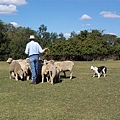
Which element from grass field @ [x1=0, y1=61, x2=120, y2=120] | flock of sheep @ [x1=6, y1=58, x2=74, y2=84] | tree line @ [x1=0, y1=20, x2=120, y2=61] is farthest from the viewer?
tree line @ [x1=0, y1=20, x2=120, y2=61]

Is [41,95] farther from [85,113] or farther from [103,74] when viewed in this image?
[103,74]

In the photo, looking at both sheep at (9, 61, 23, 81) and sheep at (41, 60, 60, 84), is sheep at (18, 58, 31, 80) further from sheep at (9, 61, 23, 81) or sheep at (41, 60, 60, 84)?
sheep at (41, 60, 60, 84)

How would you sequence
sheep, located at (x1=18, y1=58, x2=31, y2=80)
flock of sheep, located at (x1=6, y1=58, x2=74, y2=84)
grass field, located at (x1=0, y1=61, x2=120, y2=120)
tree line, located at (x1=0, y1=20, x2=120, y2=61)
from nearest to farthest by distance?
1. grass field, located at (x1=0, y1=61, x2=120, y2=120)
2. flock of sheep, located at (x1=6, y1=58, x2=74, y2=84)
3. sheep, located at (x1=18, y1=58, x2=31, y2=80)
4. tree line, located at (x1=0, y1=20, x2=120, y2=61)

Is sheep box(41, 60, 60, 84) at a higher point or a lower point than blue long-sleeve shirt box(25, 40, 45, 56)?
lower

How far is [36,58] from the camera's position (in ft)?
52.4

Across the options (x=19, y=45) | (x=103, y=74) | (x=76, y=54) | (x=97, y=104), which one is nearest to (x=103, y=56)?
(x=76, y=54)

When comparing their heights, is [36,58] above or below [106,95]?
above

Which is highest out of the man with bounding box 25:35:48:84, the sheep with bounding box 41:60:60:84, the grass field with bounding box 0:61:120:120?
the man with bounding box 25:35:48:84

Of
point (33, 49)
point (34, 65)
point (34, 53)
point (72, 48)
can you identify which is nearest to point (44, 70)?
point (34, 65)

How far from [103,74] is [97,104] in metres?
12.1

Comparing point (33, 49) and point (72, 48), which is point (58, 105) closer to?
point (33, 49)

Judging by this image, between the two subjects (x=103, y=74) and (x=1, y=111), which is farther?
(x=103, y=74)

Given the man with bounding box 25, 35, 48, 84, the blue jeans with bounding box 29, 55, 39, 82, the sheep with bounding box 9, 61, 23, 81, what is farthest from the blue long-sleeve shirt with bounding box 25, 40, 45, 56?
the sheep with bounding box 9, 61, 23, 81

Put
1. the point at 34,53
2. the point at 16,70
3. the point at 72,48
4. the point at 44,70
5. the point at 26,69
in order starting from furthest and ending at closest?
the point at 72,48 → the point at 16,70 → the point at 26,69 → the point at 44,70 → the point at 34,53
